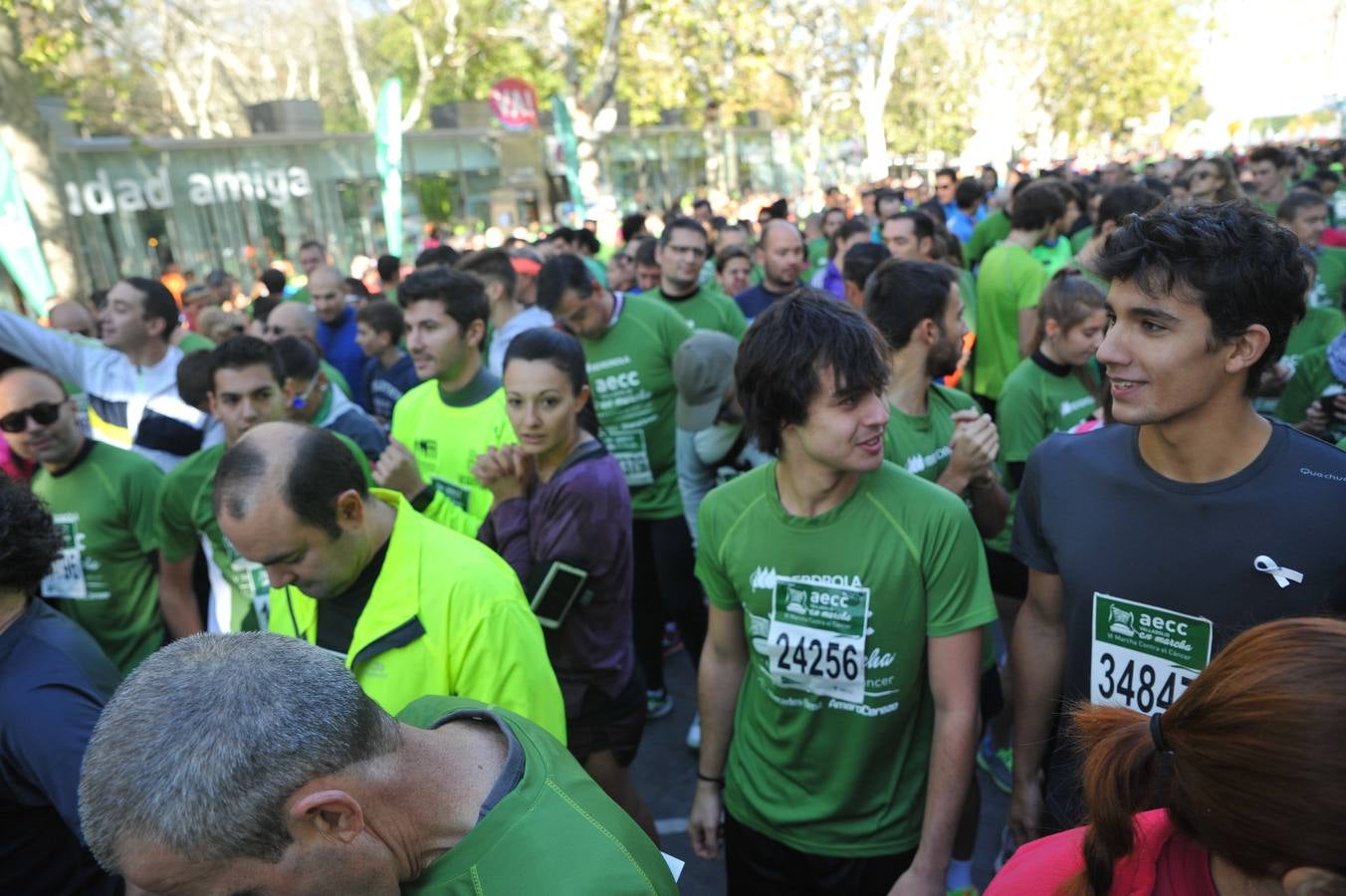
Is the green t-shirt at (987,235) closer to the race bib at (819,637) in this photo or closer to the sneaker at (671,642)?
the sneaker at (671,642)

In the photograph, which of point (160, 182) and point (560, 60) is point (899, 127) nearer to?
point (560, 60)

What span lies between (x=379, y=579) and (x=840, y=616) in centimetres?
109

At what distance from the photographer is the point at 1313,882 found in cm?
116

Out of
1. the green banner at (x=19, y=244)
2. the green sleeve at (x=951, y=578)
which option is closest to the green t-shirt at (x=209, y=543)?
the green sleeve at (x=951, y=578)

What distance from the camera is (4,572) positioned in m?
2.35

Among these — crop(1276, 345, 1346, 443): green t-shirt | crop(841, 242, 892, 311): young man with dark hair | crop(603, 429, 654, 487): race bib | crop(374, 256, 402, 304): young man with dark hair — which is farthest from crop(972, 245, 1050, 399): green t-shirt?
crop(374, 256, 402, 304): young man with dark hair

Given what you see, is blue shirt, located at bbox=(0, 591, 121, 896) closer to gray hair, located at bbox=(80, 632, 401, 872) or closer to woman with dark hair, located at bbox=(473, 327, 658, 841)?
gray hair, located at bbox=(80, 632, 401, 872)

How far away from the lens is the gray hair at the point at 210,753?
1.29 m

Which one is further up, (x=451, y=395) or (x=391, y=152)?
(x=391, y=152)

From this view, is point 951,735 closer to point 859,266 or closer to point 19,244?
point 859,266

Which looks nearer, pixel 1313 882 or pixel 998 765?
pixel 1313 882

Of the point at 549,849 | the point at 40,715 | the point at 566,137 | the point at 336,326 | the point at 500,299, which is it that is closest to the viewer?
the point at 549,849

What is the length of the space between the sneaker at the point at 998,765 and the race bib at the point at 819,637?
6.28ft

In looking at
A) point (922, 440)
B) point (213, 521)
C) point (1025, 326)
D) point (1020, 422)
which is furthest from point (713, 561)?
point (1025, 326)
